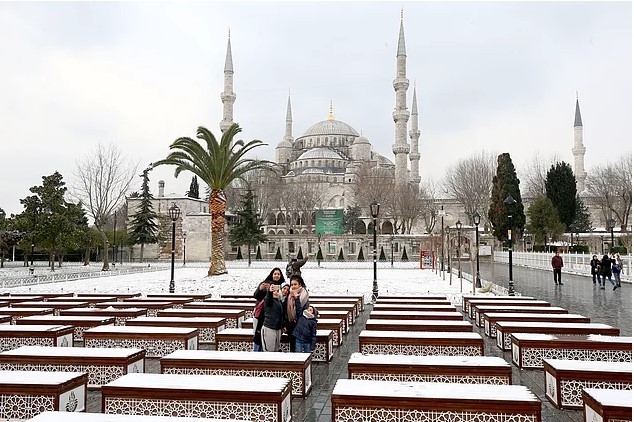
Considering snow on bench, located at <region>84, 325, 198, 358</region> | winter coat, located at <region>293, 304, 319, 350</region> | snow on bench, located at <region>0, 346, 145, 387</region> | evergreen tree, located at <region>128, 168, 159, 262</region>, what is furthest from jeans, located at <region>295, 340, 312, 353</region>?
evergreen tree, located at <region>128, 168, 159, 262</region>

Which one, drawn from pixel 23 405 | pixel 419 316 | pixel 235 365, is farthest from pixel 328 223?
pixel 23 405

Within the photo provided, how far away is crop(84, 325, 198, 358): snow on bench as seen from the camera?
7328 mm

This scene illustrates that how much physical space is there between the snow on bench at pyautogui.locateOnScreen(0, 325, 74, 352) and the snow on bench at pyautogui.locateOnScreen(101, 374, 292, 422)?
3.49 metres

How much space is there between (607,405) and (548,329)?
403cm

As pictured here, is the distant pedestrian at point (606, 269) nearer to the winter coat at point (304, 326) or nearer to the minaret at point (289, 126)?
the winter coat at point (304, 326)

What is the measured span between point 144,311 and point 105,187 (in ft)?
86.5

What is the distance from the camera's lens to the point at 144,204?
50.3 metres

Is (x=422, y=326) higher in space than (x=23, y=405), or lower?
higher

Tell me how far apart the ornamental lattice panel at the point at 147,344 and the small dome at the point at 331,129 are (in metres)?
92.3

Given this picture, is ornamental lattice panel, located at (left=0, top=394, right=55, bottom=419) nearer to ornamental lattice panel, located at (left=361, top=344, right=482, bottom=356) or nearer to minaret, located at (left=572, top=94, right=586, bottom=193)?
ornamental lattice panel, located at (left=361, top=344, right=482, bottom=356)

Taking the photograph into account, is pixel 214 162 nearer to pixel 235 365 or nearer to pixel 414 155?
pixel 235 365

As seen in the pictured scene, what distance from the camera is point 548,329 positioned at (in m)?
7.56

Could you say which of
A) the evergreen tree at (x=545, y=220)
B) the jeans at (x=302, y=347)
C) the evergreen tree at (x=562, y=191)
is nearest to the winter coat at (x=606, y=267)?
the jeans at (x=302, y=347)

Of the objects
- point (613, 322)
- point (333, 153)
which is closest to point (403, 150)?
point (333, 153)
